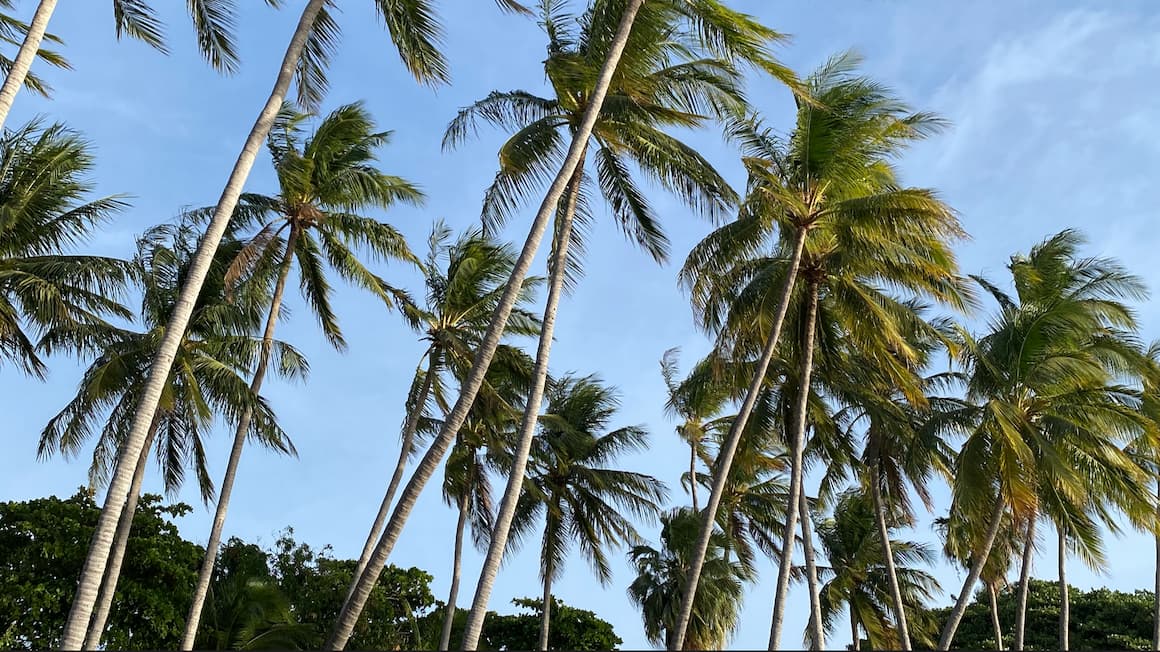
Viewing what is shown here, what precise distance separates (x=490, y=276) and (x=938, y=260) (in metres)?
9.06

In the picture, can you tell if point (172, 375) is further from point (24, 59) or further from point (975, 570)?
point (975, 570)

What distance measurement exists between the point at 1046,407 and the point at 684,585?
34.8ft

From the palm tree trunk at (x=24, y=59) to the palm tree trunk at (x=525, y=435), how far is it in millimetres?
6892

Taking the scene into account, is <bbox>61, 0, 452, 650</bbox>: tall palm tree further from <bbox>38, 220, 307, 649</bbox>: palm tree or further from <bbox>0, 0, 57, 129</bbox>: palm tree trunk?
<bbox>38, 220, 307, 649</bbox>: palm tree

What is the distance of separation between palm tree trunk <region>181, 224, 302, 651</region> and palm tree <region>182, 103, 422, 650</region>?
0.02 metres

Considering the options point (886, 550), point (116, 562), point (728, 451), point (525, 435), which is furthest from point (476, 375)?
point (886, 550)

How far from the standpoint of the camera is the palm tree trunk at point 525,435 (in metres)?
12.2

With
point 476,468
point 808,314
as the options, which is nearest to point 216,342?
point 476,468

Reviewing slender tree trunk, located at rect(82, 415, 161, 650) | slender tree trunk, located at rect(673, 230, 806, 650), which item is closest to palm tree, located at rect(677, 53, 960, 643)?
slender tree trunk, located at rect(673, 230, 806, 650)

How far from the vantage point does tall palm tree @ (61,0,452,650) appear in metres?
9.85

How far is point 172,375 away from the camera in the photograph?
58.8 feet

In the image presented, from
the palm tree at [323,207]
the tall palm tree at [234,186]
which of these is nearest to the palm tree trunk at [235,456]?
the palm tree at [323,207]

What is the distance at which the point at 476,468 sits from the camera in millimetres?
25109

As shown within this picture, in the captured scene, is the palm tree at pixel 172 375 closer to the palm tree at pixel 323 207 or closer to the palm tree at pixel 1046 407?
the palm tree at pixel 323 207
